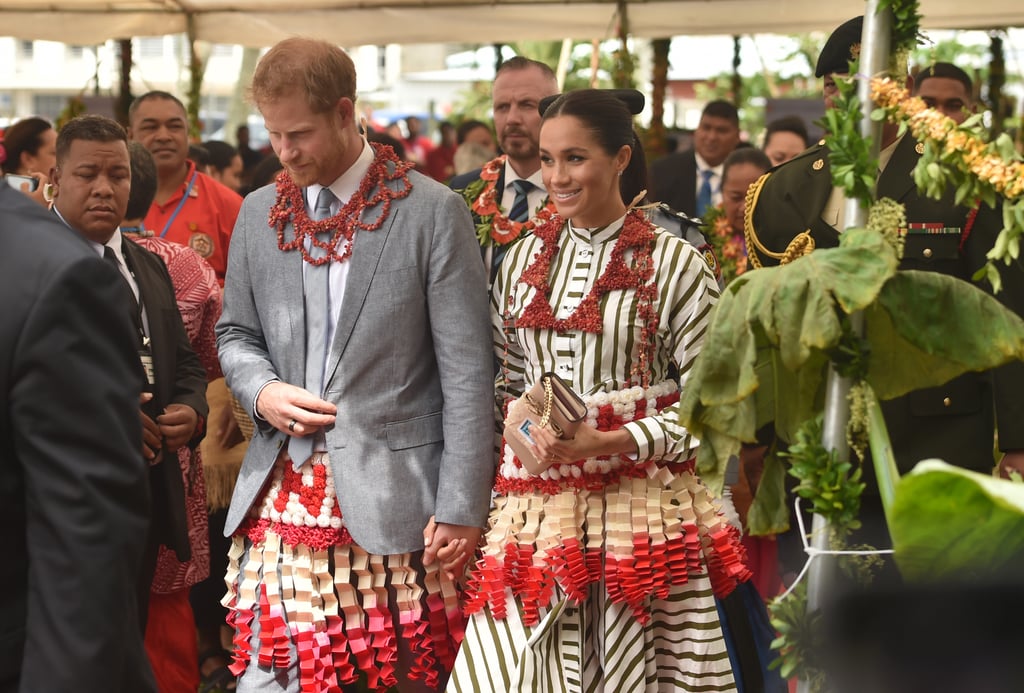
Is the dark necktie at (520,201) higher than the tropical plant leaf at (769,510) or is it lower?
higher

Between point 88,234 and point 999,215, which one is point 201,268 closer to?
point 88,234

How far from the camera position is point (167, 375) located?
13.3ft

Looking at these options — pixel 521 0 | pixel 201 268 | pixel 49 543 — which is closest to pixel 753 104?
pixel 521 0

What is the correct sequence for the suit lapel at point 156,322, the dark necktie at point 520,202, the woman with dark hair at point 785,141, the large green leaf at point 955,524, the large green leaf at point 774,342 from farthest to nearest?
1. the woman with dark hair at point 785,141
2. the dark necktie at point 520,202
3. the suit lapel at point 156,322
4. the large green leaf at point 774,342
5. the large green leaf at point 955,524

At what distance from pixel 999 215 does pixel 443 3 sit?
6377 mm

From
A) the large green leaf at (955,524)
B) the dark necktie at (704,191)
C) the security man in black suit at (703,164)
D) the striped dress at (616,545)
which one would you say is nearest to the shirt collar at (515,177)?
the striped dress at (616,545)

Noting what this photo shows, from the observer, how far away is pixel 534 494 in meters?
3.46

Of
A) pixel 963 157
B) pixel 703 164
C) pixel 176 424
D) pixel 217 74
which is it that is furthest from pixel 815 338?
pixel 217 74

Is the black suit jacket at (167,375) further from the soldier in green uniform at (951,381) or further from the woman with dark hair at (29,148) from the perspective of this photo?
the woman with dark hair at (29,148)

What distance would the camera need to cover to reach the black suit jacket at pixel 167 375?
3.96 meters

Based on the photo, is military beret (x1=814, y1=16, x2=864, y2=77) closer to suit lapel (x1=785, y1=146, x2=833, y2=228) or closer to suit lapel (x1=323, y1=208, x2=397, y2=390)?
suit lapel (x1=785, y1=146, x2=833, y2=228)

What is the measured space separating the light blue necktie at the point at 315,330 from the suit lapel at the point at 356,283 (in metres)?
0.05

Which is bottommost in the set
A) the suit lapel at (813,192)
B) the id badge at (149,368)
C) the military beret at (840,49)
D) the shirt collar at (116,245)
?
the id badge at (149,368)

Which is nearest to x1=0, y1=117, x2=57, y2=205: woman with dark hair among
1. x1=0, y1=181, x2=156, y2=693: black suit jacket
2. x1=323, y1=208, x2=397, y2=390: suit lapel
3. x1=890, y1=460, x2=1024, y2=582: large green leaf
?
x1=323, y1=208, x2=397, y2=390: suit lapel
